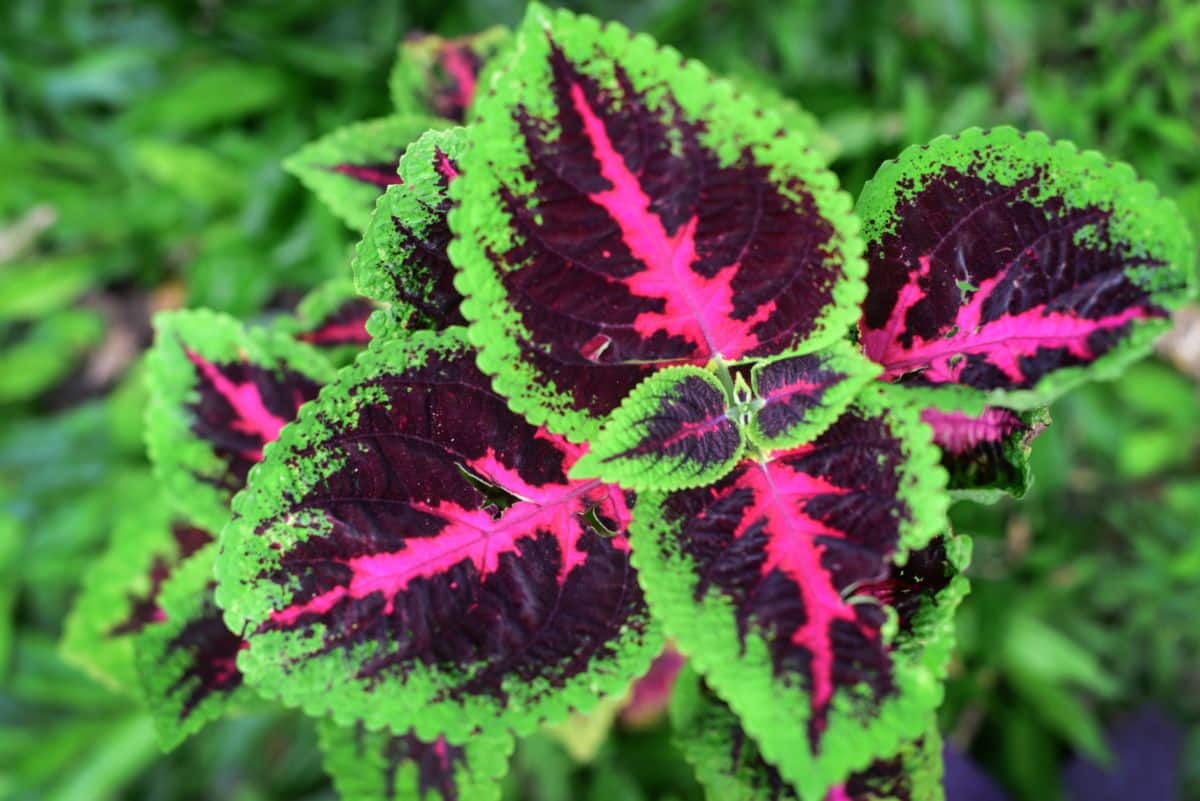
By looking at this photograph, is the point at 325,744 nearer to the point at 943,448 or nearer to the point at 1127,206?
the point at 943,448

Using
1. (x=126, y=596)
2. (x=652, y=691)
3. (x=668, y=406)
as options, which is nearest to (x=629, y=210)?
(x=668, y=406)

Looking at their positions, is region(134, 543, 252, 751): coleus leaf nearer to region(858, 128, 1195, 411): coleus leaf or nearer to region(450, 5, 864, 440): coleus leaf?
region(450, 5, 864, 440): coleus leaf

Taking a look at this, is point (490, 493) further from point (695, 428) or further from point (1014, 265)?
point (1014, 265)

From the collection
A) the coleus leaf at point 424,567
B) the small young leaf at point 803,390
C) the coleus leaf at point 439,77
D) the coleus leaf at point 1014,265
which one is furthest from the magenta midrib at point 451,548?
the coleus leaf at point 439,77

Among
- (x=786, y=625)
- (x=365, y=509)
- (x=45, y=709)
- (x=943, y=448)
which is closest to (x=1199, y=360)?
(x=943, y=448)

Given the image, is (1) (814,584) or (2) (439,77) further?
(2) (439,77)

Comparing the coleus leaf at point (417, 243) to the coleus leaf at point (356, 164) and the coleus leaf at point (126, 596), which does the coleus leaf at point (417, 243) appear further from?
the coleus leaf at point (126, 596)

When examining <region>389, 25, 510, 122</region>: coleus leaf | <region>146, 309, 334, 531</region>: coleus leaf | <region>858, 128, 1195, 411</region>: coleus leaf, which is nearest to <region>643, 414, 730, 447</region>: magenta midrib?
<region>858, 128, 1195, 411</region>: coleus leaf

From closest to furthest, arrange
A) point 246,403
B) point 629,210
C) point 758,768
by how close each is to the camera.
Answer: point 629,210 → point 758,768 → point 246,403
